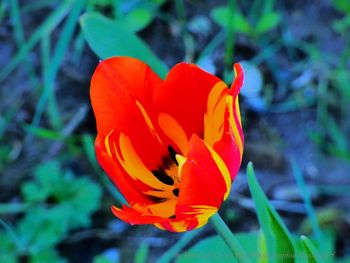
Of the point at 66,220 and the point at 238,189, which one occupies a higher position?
the point at 66,220

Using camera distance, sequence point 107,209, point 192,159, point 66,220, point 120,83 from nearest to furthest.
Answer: point 192,159, point 120,83, point 66,220, point 107,209

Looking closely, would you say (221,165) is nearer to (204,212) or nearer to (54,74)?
(204,212)

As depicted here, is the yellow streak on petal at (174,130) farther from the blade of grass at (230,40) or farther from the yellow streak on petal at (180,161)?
the blade of grass at (230,40)

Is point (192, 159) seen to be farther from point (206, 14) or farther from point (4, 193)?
point (206, 14)

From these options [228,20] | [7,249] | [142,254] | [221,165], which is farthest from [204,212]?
[228,20]

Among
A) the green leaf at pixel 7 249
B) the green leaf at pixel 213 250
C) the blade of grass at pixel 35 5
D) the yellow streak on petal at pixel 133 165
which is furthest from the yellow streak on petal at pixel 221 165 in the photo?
the blade of grass at pixel 35 5

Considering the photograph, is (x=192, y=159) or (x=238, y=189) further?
(x=238, y=189)

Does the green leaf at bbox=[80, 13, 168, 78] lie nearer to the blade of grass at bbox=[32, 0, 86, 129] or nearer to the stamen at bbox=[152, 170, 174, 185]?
the stamen at bbox=[152, 170, 174, 185]

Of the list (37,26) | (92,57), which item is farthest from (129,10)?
(37,26)
